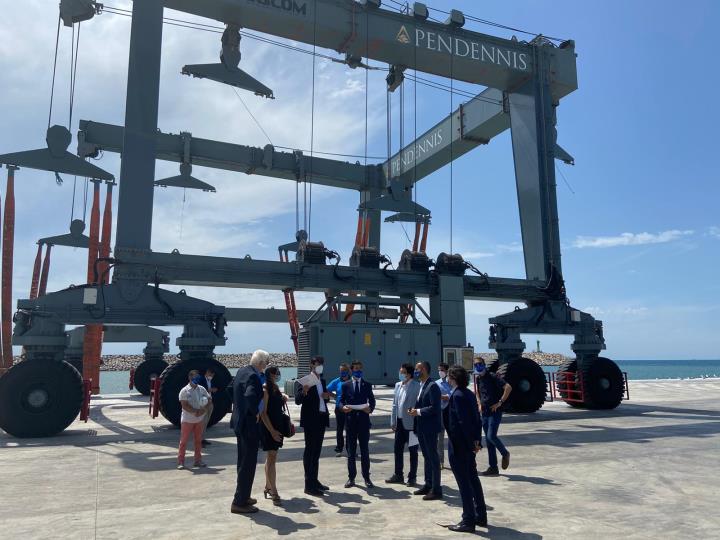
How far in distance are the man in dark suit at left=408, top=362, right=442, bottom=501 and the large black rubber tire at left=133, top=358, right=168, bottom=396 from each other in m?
20.4

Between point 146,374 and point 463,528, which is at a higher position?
point 146,374

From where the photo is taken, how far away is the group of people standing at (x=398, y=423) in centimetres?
558

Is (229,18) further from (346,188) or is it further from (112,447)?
(112,447)

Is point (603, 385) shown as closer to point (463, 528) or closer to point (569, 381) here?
point (569, 381)

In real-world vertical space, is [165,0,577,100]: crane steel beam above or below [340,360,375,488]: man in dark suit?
above

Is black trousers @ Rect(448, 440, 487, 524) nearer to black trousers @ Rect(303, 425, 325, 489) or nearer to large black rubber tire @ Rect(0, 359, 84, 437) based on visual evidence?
black trousers @ Rect(303, 425, 325, 489)

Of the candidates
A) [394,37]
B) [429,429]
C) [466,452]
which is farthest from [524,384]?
[466,452]

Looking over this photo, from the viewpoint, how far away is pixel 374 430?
1306cm

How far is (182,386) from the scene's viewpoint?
12883mm

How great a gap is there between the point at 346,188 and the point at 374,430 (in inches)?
527

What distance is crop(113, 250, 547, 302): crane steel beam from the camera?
13398mm

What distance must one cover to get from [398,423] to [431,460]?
998mm

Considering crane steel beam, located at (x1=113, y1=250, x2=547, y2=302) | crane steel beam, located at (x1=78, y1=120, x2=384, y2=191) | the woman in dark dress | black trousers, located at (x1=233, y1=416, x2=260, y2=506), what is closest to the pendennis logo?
crane steel beam, located at (x1=78, y1=120, x2=384, y2=191)

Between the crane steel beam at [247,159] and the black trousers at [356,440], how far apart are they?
1334 cm
